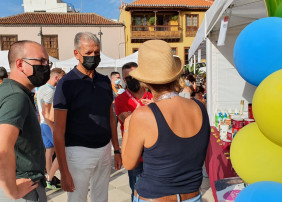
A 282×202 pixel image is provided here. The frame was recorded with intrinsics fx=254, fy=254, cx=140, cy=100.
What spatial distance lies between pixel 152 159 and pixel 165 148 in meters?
0.10

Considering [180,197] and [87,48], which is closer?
[180,197]

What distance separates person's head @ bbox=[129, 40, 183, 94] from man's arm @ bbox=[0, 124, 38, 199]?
0.70 meters

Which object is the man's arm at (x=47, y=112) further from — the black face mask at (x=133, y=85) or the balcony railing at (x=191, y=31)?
the balcony railing at (x=191, y=31)

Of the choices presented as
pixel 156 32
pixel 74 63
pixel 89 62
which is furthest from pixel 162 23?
pixel 89 62

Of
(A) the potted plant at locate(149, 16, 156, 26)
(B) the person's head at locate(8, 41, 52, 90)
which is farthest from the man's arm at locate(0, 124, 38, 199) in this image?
(A) the potted plant at locate(149, 16, 156, 26)

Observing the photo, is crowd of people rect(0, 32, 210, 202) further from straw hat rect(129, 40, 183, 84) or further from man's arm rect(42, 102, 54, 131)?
man's arm rect(42, 102, 54, 131)

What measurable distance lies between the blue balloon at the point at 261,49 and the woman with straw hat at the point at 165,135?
396mm

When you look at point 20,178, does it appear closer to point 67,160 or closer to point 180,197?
point 67,160

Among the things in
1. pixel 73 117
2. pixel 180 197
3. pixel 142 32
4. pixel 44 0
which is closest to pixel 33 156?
pixel 73 117

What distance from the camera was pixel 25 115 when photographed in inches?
52.1

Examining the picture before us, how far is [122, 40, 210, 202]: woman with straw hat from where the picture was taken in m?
1.30

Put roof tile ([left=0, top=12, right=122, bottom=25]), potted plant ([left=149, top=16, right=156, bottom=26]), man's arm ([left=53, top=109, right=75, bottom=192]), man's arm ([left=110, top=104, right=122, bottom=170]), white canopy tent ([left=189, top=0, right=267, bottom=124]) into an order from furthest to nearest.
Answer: potted plant ([left=149, top=16, right=156, bottom=26]), roof tile ([left=0, top=12, right=122, bottom=25]), white canopy tent ([left=189, top=0, right=267, bottom=124]), man's arm ([left=110, top=104, right=122, bottom=170]), man's arm ([left=53, top=109, right=75, bottom=192])

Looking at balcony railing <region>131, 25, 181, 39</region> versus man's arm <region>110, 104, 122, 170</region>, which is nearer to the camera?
man's arm <region>110, 104, 122, 170</region>

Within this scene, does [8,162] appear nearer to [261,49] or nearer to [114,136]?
[114,136]
